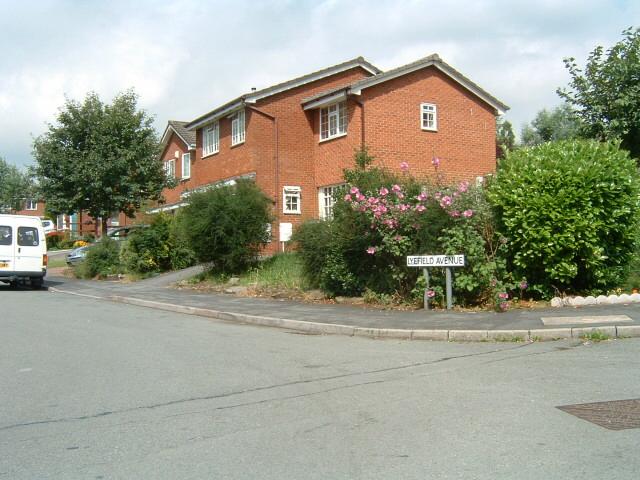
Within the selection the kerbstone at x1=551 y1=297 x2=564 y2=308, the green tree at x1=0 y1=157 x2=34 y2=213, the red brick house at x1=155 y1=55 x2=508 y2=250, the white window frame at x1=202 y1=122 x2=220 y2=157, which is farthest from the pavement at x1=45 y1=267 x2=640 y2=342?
the green tree at x1=0 y1=157 x2=34 y2=213

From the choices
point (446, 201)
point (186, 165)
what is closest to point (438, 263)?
point (446, 201)

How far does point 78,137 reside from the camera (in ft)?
86.5

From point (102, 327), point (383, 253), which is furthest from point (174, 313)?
point (383, 253)

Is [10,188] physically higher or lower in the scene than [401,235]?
higher

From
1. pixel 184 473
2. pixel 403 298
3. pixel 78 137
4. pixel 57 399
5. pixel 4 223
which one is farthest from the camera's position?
pixel 78 137

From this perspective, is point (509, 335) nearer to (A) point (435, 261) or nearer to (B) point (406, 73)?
(A) point (435, 261)

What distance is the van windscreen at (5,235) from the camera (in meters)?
20.3

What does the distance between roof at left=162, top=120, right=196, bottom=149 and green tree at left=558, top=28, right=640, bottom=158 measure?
63.2 ft

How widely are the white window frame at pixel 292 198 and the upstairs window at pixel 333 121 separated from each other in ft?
7.62

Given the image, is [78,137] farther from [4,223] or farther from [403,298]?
[403,298]

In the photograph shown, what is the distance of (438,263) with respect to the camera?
12.5 meters

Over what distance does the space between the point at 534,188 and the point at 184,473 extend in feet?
31.2

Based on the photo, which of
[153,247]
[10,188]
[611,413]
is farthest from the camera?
[10,188]

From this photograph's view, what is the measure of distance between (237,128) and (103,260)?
753 cm
